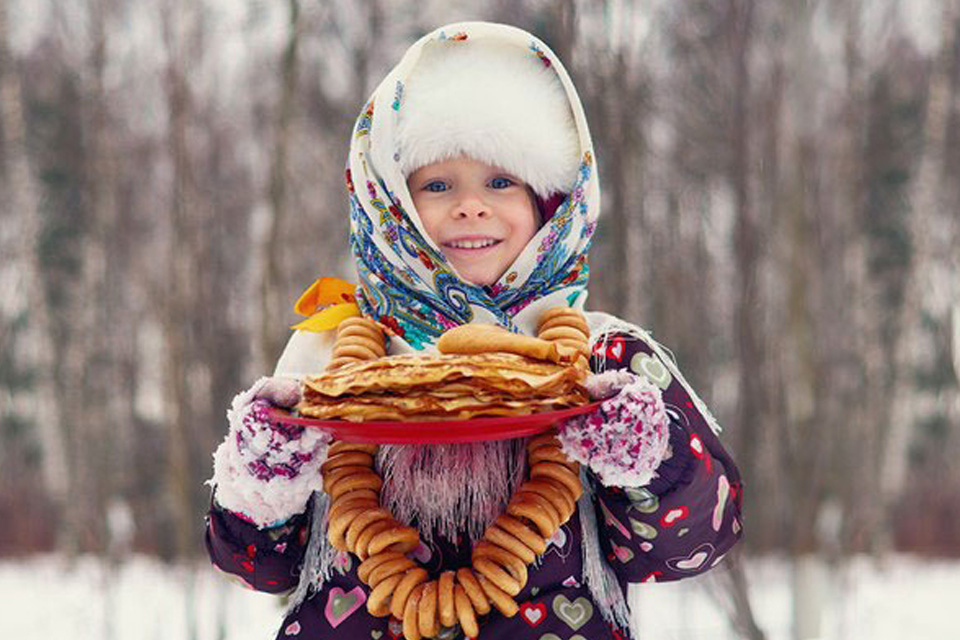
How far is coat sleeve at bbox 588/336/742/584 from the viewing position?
140 centimetres

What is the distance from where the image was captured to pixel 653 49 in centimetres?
478

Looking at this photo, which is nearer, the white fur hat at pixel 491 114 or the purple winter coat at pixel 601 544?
the purple winter coat at pixel 601 544

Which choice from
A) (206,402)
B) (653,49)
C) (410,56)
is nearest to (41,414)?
(206,402)

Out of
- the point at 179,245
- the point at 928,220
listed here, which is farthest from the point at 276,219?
the point at 928,220

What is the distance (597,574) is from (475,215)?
1.98 feet

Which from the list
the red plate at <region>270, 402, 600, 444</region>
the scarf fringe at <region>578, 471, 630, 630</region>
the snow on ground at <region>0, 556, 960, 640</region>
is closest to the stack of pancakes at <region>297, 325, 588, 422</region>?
the red plate at <region>270, 402, 600, 444</region>

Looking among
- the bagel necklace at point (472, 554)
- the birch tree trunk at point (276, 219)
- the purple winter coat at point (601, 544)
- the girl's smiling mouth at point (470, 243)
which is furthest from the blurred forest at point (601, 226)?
the bagel necklace at point (472, 554)

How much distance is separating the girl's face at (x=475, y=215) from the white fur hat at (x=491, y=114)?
2 cm

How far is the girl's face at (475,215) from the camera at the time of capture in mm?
1558

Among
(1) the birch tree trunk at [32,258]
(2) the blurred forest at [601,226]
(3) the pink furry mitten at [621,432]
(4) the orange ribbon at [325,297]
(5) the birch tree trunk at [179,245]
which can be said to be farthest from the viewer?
(1) the birch tree trunk at [32,258]

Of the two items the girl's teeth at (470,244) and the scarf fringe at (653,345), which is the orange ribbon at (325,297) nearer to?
the girl's teeth at (470,244)

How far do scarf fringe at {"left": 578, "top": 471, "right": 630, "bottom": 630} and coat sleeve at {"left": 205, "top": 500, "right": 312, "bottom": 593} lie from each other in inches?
18.0

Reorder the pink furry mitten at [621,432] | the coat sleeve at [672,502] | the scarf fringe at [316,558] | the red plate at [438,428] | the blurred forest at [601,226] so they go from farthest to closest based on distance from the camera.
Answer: the blurred forest at [601,226], the scarf fringe at [316,558], the coat sleeve at [672,502], the pink furry mitten at [621,432], the red plate at [438,428]

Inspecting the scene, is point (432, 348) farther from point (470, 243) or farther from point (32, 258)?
point (32, 258)
